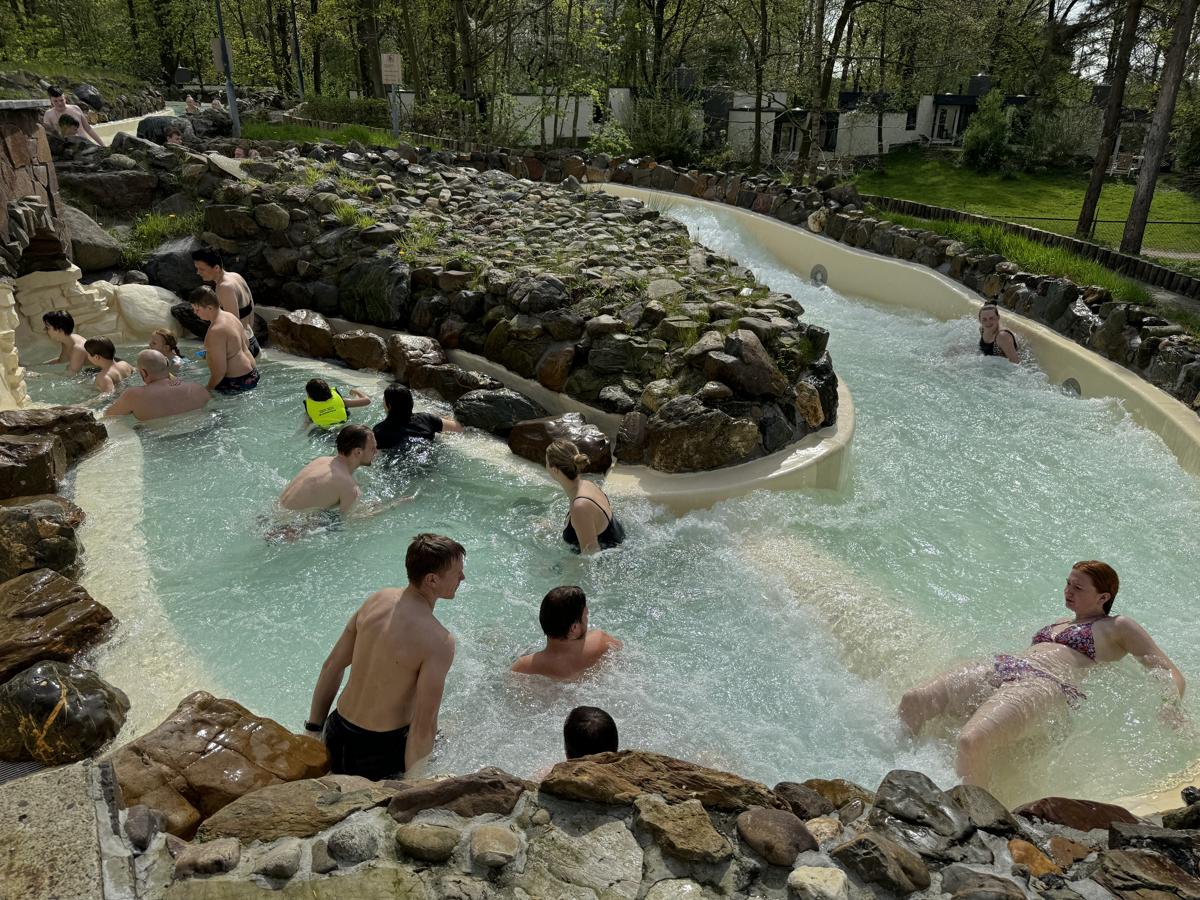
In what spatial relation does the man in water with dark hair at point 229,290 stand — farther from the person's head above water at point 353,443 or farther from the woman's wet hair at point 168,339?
the person's head above water at point 353,443

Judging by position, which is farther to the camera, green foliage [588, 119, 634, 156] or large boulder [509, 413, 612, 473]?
green foliage [588, 119, 634, 156]

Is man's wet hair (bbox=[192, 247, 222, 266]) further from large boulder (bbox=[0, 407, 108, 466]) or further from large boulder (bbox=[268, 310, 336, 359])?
large boulder (bbox=[0, 407, 108, 466])

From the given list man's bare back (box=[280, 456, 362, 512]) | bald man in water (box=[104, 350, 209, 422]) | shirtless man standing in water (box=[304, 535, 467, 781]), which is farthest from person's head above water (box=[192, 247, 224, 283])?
shirtless man standing in water (box=[304, 535, 467, 781])

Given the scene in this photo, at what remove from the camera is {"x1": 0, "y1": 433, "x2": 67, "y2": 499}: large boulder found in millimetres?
4805

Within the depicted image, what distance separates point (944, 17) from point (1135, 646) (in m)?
22.4

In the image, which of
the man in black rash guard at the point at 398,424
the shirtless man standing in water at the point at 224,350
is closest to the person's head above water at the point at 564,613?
the man in black rash guard at the point at 398,424

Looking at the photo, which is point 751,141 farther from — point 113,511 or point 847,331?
point 113,511

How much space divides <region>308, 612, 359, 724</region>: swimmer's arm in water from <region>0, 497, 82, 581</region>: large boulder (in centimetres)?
187

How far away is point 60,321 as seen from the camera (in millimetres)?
7195

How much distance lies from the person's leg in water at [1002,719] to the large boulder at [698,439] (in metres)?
2.48

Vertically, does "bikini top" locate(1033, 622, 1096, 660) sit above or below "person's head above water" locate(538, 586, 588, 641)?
below

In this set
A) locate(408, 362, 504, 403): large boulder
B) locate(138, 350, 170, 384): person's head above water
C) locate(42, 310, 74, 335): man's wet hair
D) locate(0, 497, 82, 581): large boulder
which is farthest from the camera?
locate(42, 310, 74, 335): man's wet hair

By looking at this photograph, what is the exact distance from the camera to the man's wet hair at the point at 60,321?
7.19m

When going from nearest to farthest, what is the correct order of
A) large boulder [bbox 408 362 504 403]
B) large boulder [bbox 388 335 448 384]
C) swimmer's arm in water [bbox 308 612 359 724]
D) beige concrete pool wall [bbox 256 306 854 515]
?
swimmer's arm in water [bbox 308 612 359 724]
beige concrete pool wall [bbox 256 306 854 515]
large boulder [bbox 408 362 504 403]
large boulder [bbox 388 335 448 384]
